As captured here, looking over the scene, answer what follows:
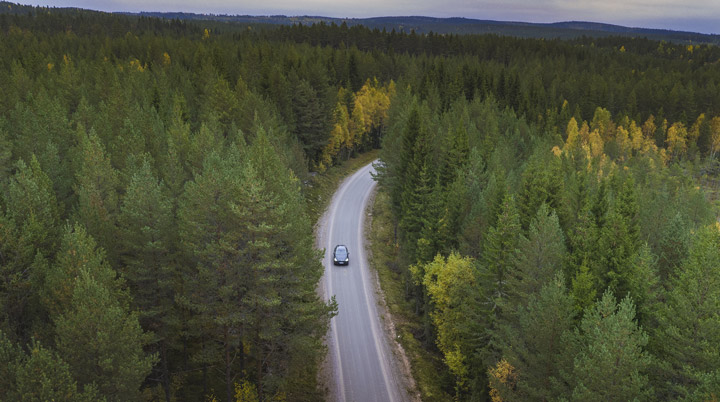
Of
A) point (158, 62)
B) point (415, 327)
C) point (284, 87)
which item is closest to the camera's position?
point (415, 327)

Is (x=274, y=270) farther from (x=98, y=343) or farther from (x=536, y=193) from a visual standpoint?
(x=536, y=193)

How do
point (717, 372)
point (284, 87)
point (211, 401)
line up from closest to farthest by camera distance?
point (717, 372), point (211, 401), point (284, 87)

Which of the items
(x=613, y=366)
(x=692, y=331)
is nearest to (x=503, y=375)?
(x=613, y=366)

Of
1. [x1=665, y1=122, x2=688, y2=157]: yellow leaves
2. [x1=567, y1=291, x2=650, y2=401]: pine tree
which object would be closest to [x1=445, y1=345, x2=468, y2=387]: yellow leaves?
[x1=567, y1=291, x2=650, y2=401]: pine tree

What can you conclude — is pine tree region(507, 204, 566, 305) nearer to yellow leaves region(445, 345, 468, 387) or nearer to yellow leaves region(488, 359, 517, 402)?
yellow leaves region(488, 359, 517, 402)

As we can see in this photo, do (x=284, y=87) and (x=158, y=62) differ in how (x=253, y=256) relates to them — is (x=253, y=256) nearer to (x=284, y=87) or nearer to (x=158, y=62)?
(x=284, y=87)

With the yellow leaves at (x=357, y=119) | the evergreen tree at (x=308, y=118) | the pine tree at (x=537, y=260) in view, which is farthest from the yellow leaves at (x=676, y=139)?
the pine tree at (x=537, y=260)

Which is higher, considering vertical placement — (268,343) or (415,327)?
(268,343)

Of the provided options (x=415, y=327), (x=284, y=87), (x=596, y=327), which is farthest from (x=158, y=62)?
(x=596, y=327)
